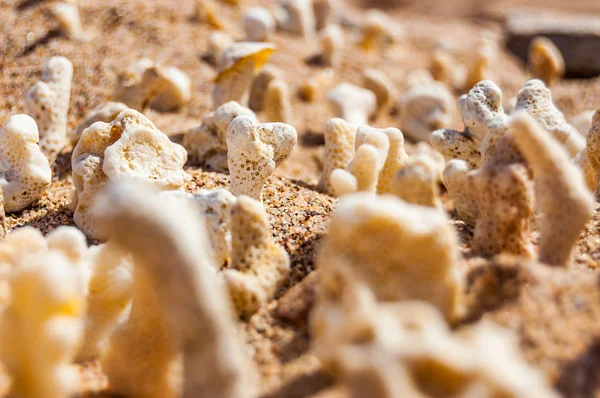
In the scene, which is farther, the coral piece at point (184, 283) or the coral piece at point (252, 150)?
the coral piece at point (252, 150)

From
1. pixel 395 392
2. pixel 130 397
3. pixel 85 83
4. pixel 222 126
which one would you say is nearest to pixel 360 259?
pixel 395 392

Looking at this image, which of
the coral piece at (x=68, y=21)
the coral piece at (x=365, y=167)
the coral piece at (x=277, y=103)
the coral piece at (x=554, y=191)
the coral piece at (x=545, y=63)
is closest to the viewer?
the coral piece at (x=554, y=191)

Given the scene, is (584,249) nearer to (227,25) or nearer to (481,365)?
(481,365)

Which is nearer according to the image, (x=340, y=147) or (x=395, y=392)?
(x=395, y=392)

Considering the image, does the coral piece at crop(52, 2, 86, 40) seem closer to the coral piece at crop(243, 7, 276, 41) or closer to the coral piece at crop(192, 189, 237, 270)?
the coral piece at crop(243, 7, 276, 41)

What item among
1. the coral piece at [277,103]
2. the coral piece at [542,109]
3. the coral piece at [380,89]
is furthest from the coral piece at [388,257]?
the coral piece at [380,89]

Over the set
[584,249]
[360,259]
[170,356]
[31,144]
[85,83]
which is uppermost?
[360,259]

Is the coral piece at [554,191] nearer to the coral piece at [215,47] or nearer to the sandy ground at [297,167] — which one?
the sandy ground at [297,167]
